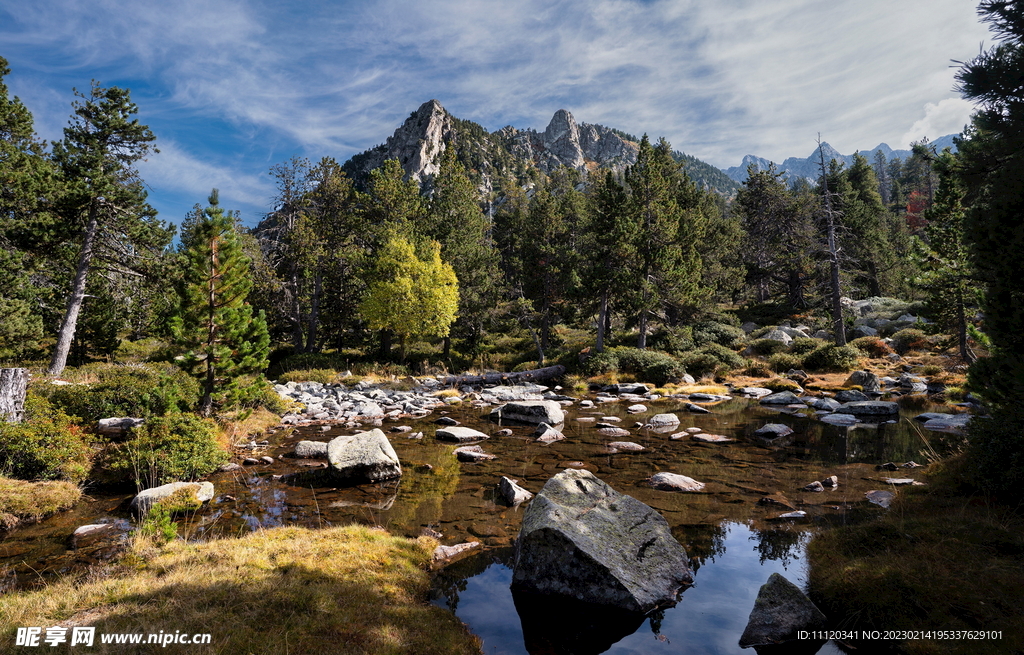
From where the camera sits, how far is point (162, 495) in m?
8.80

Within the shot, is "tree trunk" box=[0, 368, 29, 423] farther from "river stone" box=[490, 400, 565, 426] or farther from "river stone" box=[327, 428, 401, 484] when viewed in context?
"river stone" box=[490, 400, 565, 426]

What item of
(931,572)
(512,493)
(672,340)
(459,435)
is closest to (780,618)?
(931,572)

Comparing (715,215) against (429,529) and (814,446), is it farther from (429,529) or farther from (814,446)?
(429,529)

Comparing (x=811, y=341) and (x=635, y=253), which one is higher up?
(x=635, y=253)

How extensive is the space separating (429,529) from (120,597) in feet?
14.9

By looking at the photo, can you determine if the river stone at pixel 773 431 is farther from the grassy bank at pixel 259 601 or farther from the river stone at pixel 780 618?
the grassy bank at pixel 259 601

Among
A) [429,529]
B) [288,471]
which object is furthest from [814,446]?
[288,471]

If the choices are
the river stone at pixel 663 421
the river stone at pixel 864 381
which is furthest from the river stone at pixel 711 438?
the river stone at pixel 864 381

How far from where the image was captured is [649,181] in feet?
110

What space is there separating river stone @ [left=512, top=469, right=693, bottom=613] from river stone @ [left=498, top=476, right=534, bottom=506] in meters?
2.63

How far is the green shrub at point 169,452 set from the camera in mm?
10203

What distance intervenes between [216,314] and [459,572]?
37.6 feet

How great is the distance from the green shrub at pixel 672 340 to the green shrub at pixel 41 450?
1283 inches

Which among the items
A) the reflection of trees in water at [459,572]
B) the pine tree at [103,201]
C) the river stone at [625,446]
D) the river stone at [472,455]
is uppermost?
the pine tree at [103,201]
